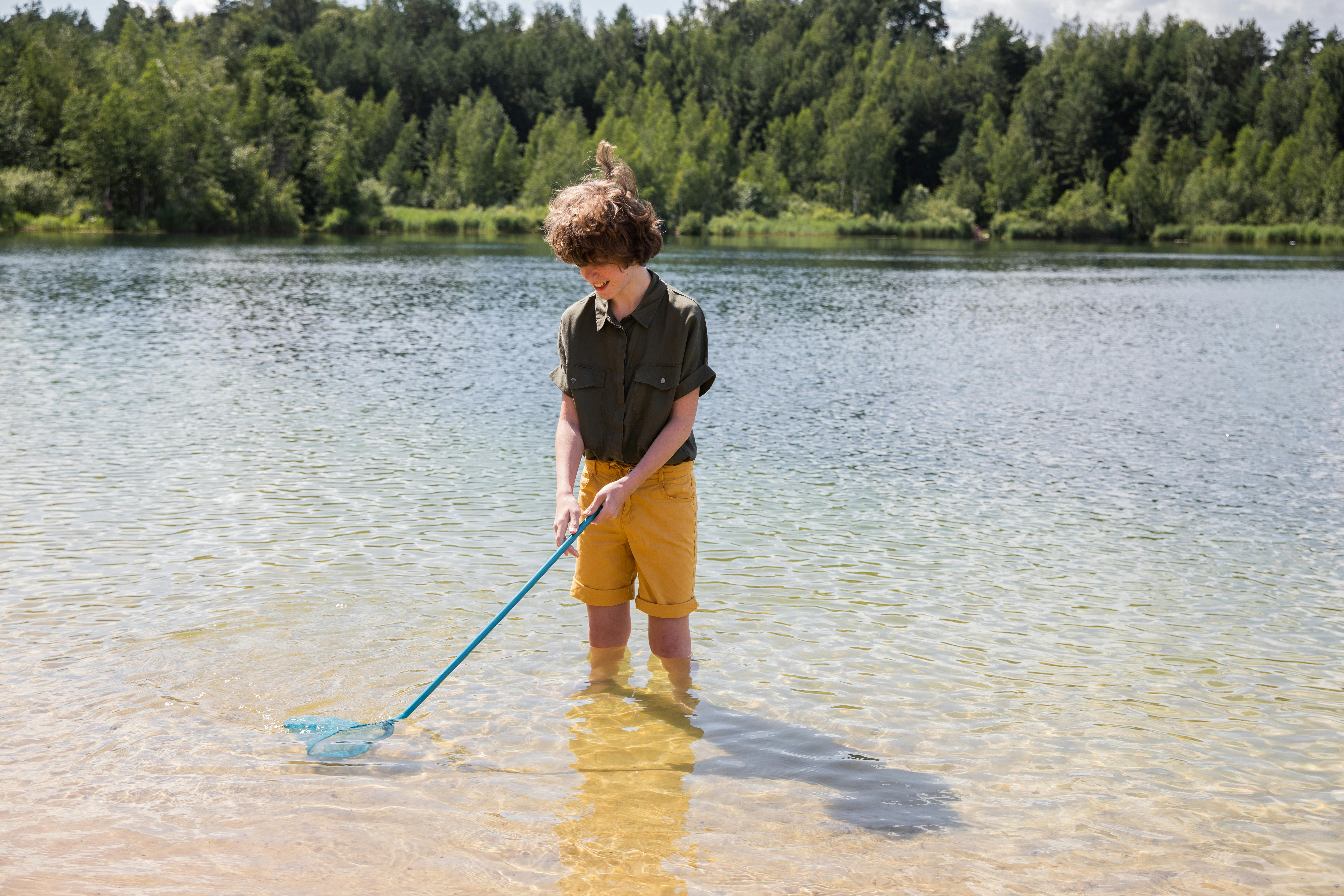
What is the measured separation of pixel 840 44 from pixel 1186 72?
53708 mm

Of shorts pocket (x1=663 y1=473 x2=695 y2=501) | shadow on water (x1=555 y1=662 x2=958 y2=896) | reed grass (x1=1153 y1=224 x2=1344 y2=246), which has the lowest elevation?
shadow on water (x1=555 y1=662 x2=958 y2=896)

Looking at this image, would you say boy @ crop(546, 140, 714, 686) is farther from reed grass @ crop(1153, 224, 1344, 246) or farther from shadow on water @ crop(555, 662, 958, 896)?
reed grass @ crop(1153, 224, 1344, 246)

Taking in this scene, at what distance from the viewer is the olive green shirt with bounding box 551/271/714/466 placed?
4.50 meters

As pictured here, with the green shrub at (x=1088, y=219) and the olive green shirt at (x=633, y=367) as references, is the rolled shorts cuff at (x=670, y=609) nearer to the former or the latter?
the olive green shirt at (x=633, y=367)

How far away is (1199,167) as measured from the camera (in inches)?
4744

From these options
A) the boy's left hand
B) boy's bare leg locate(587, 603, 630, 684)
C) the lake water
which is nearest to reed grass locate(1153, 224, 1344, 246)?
the lake water

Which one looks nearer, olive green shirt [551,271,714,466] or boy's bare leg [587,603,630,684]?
olive green shirt [551,271,714,466]

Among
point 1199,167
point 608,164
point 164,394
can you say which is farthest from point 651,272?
point 1199,167

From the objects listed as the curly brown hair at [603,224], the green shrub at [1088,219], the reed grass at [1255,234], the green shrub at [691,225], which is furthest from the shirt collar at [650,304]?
the green shrub at [1088,219]

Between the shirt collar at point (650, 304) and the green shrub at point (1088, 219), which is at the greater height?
the green shrub at point (1088, 219)

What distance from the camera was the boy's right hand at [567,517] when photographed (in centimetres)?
454

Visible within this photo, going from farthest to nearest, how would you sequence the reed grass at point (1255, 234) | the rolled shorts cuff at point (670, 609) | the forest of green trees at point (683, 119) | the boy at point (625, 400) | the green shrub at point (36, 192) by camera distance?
the reed grass at point (1255, 234)
the forest of green trees at point (683, 119)
the green shrub at point (36, 192)
the rolled shorts cuff at point (670, 609)
the boy at point (625, 400)

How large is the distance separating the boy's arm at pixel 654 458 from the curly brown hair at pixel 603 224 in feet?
2.03

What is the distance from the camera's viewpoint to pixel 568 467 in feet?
15.5
